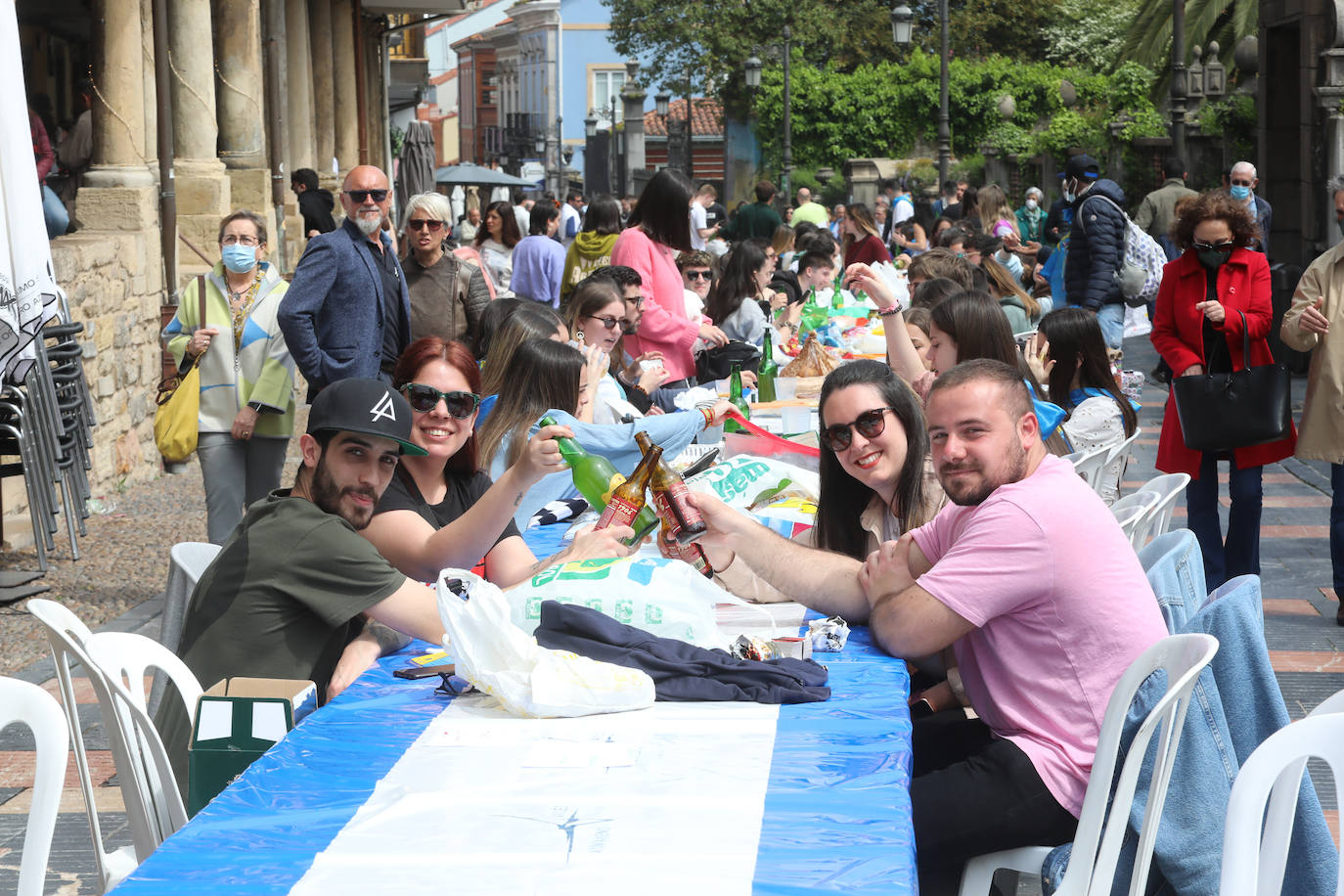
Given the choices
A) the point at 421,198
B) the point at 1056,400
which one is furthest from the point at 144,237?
the point at 1056,400

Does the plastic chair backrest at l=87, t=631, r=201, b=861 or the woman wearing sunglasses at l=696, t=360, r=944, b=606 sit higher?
the woman wearing sunglasses at l=696, t=360, r=944, b=606

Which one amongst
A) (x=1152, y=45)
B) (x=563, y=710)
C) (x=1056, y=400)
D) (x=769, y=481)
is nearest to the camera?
(x=563, y=710)

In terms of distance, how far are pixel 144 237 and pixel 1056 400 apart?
6568 mm

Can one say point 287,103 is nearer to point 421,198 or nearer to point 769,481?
point 421,198

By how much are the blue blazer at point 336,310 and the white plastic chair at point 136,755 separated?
3.39m

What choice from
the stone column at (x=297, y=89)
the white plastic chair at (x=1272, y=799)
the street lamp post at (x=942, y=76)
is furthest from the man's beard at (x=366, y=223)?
the street lamp post at (x=942, y=76)

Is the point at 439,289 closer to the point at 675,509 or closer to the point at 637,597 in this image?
the point at 675,509

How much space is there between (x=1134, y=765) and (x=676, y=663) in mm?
844

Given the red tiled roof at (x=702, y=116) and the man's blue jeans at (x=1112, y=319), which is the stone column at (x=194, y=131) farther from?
the red tiled roof at (x=702, y=116)

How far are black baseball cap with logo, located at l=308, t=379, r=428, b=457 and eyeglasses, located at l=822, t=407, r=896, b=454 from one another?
3.89 feet

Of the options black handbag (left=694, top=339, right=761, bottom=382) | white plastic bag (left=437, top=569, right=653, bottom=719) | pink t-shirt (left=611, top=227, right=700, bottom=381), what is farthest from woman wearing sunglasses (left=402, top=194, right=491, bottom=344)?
white plastic bag (left=437, top=569, right=653, bottom=719)

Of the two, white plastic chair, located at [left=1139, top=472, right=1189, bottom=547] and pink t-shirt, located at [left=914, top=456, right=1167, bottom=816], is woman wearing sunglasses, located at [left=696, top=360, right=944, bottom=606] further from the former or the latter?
white plastic chair, located at [left=1139, top=472, right=1189, bottom=547]

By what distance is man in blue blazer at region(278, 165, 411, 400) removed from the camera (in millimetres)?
6402

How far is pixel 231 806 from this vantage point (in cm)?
244
